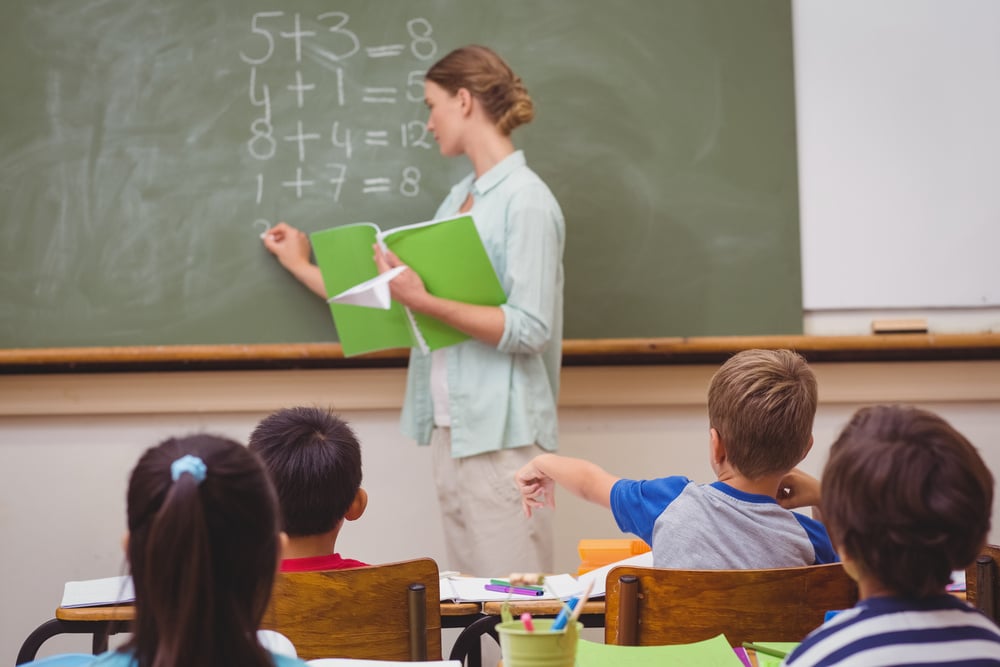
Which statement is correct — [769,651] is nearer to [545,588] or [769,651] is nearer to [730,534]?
[730,534]

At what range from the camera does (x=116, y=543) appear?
3.26 meters

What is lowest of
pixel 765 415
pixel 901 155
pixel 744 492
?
pixel 744 492

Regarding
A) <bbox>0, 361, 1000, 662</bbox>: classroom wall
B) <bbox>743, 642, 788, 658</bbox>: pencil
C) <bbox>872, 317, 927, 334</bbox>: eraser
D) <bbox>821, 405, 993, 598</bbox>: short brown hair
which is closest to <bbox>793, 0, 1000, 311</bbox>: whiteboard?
<bbox>872, 317, 927, 334</bbox>: eraser

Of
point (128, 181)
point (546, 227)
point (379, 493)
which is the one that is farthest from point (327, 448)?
point (128, 181)

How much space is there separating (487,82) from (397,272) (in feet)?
1.92

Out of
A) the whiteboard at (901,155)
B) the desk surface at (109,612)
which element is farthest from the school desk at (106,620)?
the whiteboard at (901,155)

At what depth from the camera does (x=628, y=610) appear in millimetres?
1347

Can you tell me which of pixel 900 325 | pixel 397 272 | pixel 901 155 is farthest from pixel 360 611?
pixel 901 155

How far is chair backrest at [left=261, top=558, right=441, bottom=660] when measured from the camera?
1.41 metres

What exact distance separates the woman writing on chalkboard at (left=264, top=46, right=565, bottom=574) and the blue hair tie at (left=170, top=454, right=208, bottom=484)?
158 centimetres

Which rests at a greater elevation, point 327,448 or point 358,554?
point 327,448

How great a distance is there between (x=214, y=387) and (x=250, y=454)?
2237mm

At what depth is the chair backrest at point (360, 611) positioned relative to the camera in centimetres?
141

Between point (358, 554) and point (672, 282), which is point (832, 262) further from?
point (358, 554)
